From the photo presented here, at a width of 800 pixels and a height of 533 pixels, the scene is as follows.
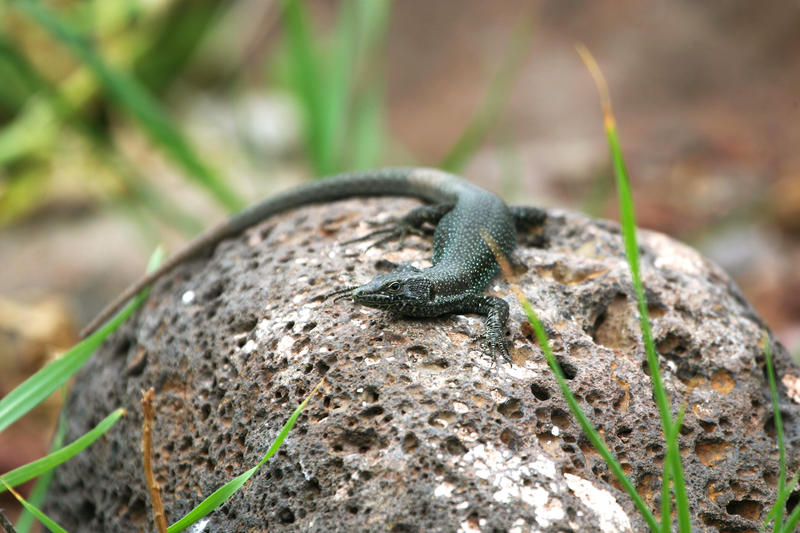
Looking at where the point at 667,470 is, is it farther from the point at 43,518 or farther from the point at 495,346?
the point at 43,518

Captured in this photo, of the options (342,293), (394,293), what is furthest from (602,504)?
(342,293)

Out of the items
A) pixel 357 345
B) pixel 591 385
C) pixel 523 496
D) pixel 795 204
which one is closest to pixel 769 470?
pixel 591 385

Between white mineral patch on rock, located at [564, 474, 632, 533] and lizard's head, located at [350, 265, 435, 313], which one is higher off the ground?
lizard's head, located at [350, 265, 435, 313]

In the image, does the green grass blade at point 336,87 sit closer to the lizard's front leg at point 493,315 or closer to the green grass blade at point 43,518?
the lizard's front leg at point 493,315

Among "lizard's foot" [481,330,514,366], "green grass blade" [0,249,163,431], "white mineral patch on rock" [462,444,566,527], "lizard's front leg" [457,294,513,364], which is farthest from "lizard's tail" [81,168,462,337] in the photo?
"white mineral patch on rock" [462,444,566,527]

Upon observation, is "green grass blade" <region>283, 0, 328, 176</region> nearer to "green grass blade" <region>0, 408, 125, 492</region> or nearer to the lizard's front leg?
the lizard's front leg
